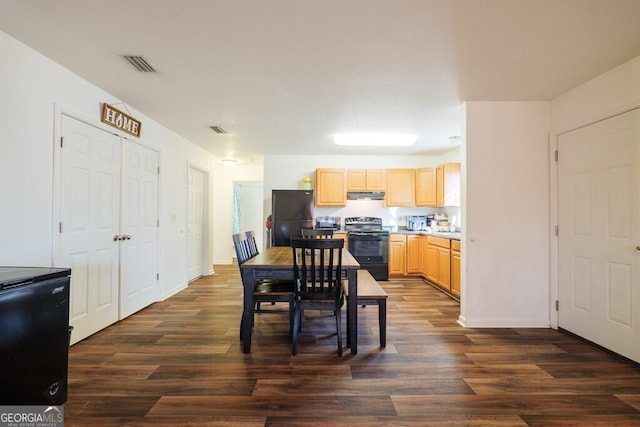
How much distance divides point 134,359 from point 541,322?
3838mm

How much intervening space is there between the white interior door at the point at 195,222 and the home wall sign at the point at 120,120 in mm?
1562

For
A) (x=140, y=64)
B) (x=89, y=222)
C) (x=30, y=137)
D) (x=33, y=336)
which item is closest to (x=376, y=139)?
(x=140, y=64)

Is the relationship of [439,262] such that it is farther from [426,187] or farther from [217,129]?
[217,129]

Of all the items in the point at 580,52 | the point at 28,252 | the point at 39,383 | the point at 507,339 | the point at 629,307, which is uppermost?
the point at 580,52

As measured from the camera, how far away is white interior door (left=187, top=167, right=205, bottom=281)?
4.89 meters

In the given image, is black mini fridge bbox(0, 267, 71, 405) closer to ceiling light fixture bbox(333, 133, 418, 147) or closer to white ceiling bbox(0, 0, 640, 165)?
white ceiling bbox(0, 0, 640, 165)


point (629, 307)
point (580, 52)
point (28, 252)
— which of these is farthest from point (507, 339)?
point (28, 252)

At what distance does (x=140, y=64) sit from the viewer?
2.31 meters

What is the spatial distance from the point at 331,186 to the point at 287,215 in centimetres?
99

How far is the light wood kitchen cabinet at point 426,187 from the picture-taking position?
518 cm

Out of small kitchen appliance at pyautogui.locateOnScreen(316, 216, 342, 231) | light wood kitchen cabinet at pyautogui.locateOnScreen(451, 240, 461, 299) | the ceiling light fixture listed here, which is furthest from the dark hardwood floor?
small kitchen appliance at pyautogui.locateOnScreen(316, 216, 342, 231)

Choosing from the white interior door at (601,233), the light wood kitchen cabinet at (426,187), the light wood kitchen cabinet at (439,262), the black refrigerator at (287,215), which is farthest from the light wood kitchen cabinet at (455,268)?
the black refrigerator at (287,215)

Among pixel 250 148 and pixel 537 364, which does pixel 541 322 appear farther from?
pixel 250 148

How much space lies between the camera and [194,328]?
2932 mm
